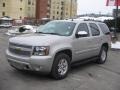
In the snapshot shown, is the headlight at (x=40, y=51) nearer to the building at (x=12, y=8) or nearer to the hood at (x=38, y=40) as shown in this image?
the hood at (x=38, y=40)

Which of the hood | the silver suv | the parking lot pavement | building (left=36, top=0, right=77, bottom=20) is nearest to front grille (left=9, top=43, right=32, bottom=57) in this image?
the silver suv

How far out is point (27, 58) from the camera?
7.51 metres

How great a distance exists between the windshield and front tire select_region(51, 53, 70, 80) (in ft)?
2.84

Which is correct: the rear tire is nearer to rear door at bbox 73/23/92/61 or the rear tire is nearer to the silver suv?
the silver suv

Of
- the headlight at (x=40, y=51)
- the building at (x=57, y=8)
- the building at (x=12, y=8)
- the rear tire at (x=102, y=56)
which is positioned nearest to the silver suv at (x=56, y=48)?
the headlight at (x=40, y=51)

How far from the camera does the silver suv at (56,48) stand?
7520mm

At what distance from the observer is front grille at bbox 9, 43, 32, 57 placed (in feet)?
24.8

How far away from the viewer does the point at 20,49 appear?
7.77 meters

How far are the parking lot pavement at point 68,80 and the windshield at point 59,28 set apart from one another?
4.57 feet

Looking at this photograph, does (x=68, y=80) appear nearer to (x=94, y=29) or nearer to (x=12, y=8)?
(x=94, y=29)

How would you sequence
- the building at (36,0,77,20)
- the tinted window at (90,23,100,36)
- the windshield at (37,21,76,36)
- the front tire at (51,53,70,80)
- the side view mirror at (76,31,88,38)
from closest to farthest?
1. the front tire at (51,53,70,80)
2. the windshield at (37,21,76,36)
3. the side view mirror at (76,31,88,38)
4. the tinted window at (90,23,100,36)
5. the building at (36,0,77,20)

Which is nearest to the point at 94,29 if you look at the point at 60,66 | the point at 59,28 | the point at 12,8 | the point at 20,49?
the point at 59,28

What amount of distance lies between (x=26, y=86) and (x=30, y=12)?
10050cm

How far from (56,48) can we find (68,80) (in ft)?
3.43
